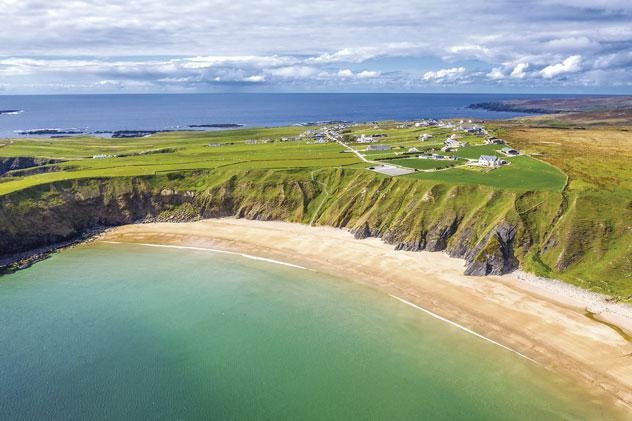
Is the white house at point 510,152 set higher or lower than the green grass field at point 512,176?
higher

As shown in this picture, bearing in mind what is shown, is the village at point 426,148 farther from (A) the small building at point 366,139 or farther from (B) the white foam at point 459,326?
(B) the white foam at point 459,326

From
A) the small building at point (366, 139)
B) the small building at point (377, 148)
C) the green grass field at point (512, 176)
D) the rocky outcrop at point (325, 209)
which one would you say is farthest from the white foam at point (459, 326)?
the small building at point (366, 139)

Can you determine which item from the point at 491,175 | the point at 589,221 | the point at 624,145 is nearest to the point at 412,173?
the point at 491,175

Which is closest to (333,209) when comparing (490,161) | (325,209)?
(325,209)

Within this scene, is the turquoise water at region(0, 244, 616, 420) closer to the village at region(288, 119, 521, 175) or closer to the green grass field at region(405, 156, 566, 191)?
the green grass field at region(405, 156, 566, 191)

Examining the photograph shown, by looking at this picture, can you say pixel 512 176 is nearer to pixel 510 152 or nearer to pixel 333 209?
pixel 510 152

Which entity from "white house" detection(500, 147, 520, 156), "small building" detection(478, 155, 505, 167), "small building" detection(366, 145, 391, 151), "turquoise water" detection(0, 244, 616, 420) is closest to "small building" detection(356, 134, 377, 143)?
"small building" detection(366, 145, 391, 151)
